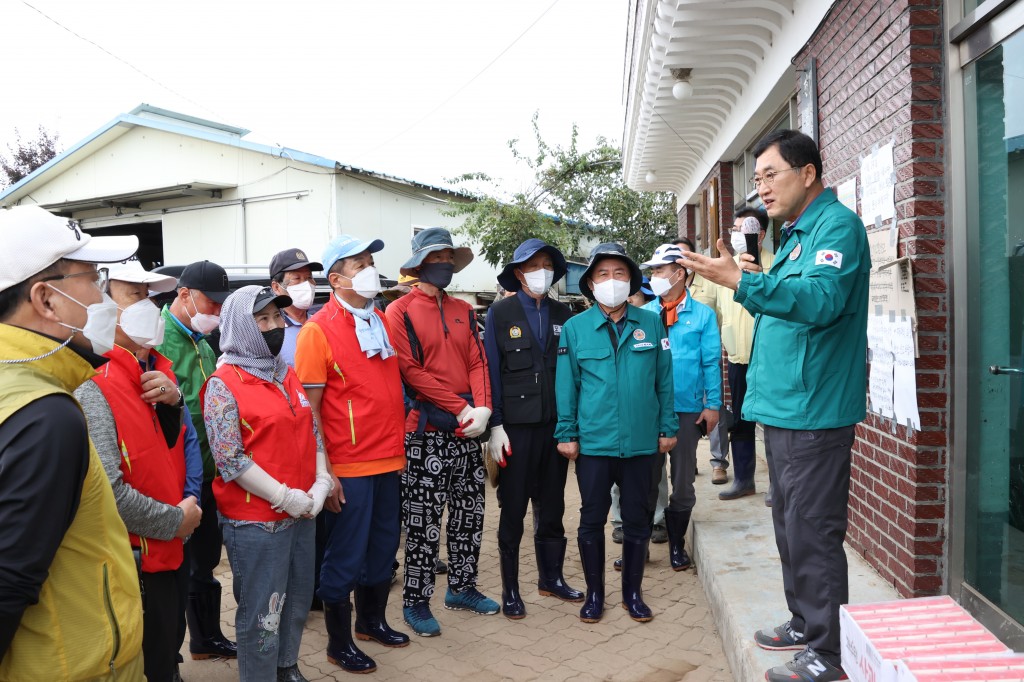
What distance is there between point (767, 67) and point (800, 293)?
14.3 feet

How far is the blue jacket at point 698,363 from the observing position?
5137 millimetres

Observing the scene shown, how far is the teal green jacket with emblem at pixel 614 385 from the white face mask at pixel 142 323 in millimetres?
2180

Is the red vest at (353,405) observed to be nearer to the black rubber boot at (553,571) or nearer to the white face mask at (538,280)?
the white face mask at (538,280)

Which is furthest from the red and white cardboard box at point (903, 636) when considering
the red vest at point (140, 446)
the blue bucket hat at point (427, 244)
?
the blue bucket hat at point (427, 244)

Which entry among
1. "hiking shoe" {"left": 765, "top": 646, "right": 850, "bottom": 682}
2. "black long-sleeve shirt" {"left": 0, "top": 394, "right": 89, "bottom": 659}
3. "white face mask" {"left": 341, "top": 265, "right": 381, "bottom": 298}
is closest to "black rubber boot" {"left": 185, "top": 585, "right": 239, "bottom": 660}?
"white face mask" {"left": 341, "top": 265, "right": 381, "bottom": 298}

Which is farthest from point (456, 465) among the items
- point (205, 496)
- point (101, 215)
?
point (101, 215)

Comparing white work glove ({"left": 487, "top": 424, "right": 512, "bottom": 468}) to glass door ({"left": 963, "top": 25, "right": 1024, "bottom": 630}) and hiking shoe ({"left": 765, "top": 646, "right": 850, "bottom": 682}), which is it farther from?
glass door ({"left": 963, "top": 25, "right": 1024, "bottom": 630})

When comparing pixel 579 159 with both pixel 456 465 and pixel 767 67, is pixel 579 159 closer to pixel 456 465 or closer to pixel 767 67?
pixel 767 67

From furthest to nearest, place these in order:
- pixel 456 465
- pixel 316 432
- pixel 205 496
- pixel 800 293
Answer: pixel 456 465, pixel 205 496, pixel 316 432, pixel 800 293

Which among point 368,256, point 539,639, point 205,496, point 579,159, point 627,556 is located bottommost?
point 539,639

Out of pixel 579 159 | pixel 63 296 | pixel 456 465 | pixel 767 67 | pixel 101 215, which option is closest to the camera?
Answer: pixel 63 296

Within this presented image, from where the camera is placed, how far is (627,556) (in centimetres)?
441

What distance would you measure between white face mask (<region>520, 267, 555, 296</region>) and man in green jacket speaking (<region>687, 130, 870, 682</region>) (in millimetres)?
1714

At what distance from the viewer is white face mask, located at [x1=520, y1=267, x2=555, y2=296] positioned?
458 cm
